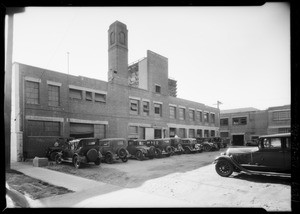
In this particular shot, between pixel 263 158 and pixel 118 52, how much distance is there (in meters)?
17.8

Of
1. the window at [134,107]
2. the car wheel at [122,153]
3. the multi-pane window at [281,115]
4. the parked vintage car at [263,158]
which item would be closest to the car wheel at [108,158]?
the car wheel at [122,153]

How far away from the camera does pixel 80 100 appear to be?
16953 mm

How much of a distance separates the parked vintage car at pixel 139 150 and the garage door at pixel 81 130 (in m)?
4.98

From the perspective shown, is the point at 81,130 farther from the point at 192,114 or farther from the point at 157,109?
the point at 192,114

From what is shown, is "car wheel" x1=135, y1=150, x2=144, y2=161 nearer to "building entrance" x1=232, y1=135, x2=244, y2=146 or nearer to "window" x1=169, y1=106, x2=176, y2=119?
"window" x1=169, y1=106, x2=176, y2=119

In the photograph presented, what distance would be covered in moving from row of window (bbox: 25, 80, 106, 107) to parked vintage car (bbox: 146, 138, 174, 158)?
683 centimetres

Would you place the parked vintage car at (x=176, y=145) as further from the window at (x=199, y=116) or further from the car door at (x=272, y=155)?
the window at (x=199, y=116)

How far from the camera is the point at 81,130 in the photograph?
1683cm

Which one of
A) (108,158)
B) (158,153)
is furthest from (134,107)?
(108,158)

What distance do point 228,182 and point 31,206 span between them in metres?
6.70

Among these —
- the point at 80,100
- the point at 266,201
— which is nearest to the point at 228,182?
the point at 266,201
